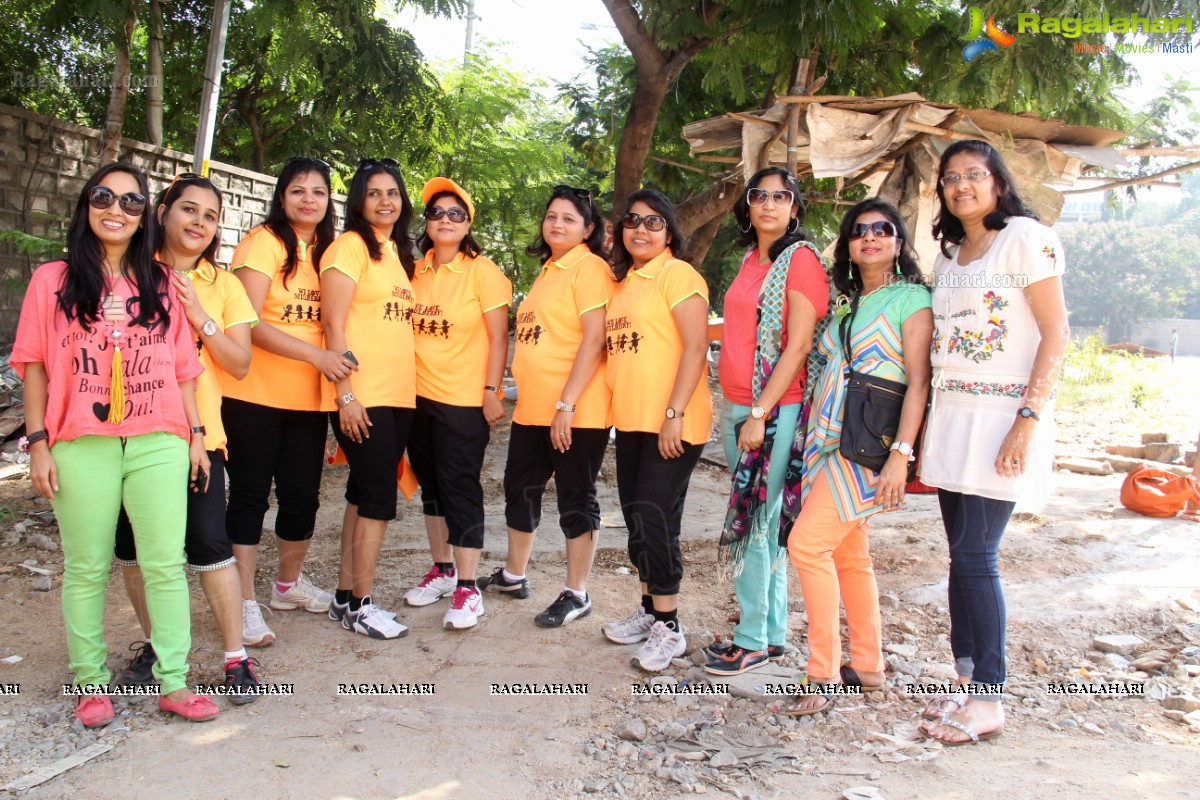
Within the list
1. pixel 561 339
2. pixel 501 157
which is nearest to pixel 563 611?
pixel 561 339

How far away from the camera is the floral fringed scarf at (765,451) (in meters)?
3.38

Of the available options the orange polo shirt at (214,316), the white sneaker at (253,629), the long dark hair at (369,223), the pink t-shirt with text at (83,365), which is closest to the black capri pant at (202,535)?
the orange polo shirt at (214,316)

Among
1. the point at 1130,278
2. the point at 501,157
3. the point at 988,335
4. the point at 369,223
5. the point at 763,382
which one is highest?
the point at 1130,278

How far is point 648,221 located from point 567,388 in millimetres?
801

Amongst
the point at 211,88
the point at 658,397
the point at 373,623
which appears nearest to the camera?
the point at 658,397

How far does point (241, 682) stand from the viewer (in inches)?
130

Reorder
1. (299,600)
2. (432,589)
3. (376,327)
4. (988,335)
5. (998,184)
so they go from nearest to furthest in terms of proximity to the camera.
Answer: (988,335) → (998,184) → (376,327) → (299,600) → (432,589)

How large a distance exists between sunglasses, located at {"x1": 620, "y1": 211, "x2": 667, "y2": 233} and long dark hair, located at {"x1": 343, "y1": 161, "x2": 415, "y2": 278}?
1.04 m

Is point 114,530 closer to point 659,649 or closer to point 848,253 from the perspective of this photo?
point 659,649

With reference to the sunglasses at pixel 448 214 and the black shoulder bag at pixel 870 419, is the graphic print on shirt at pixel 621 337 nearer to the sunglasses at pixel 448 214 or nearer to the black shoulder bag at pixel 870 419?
the sunglasses at pixel 448 214

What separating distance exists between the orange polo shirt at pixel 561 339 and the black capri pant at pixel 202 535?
4.54 ft

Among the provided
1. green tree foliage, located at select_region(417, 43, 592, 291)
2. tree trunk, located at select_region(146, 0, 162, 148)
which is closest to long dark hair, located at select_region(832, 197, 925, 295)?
tree trunk, located at select_region(146, 0, 162, 148)

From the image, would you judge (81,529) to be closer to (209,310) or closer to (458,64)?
(209,310)

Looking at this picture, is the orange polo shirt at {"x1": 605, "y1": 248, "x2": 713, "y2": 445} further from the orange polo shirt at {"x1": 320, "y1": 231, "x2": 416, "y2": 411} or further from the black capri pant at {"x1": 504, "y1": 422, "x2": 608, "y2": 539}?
the orange polo shirt at {"x1": 320, "y1": 231, "x2": 416, "y2": 411}
